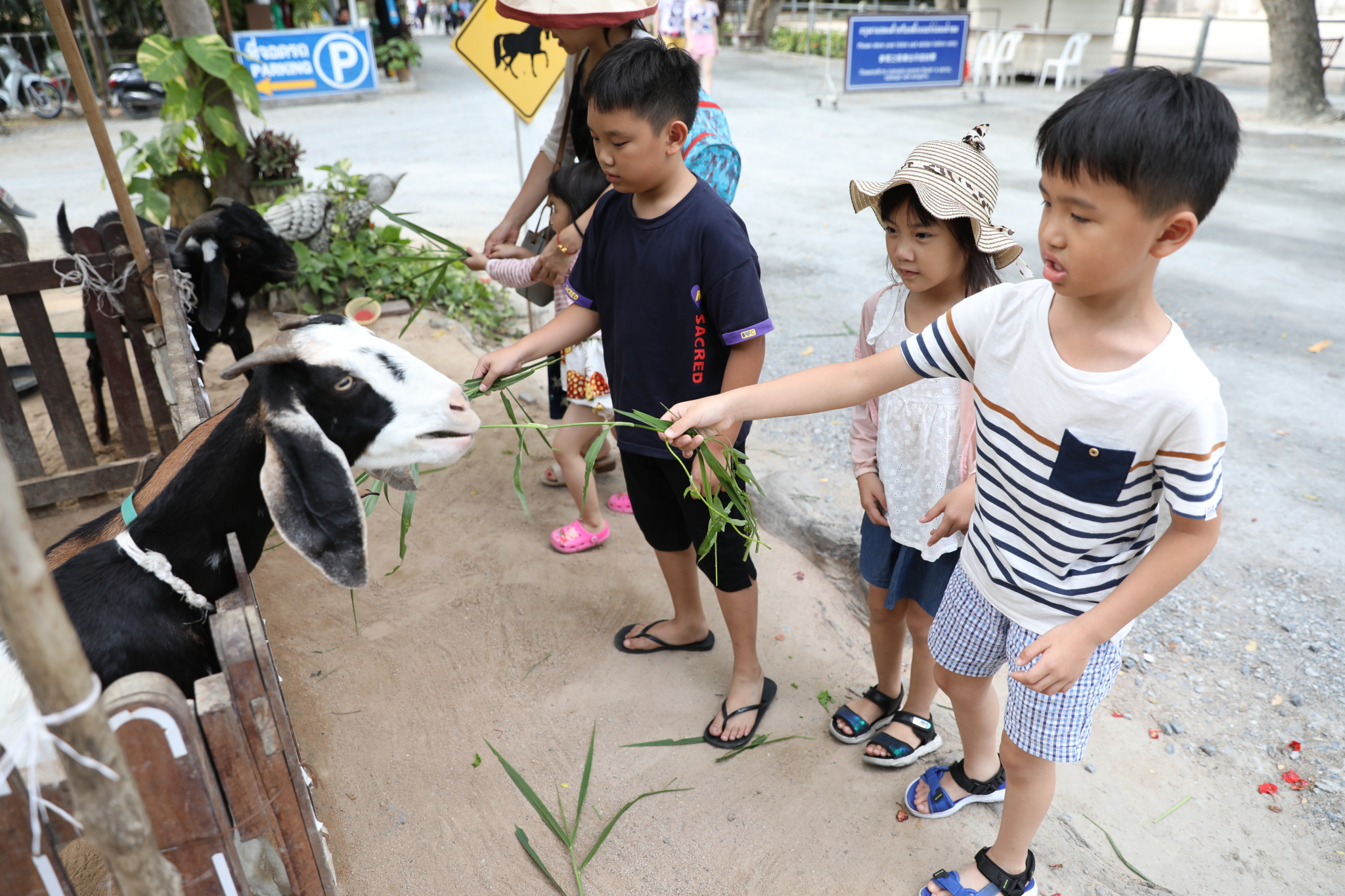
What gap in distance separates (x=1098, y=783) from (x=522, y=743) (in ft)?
5.87

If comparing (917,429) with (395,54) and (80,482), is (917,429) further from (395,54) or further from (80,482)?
(395,54)

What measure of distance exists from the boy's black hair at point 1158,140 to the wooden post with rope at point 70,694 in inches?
59.1

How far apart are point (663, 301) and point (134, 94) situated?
1607 centimetres

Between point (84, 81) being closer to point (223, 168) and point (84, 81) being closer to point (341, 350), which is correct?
point (341, 350)

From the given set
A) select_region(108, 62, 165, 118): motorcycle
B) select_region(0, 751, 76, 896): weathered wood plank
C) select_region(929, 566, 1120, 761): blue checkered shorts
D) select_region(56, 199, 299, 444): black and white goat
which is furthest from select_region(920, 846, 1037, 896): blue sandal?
select_region(108, 62, 165, 118): motorcycle

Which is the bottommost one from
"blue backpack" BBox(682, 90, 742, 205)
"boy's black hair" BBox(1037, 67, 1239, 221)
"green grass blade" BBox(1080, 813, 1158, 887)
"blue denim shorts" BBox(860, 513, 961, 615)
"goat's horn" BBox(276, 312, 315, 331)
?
"green grass blade" BBox(1080, 813, 1158, 887)

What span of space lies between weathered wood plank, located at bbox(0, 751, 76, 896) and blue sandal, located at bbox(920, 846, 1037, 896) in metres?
1.88

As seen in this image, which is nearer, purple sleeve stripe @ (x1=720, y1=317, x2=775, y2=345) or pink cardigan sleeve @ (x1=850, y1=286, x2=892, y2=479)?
purple sleeve stripe @ (x1=720, y1=317, x2=775, y2=345)

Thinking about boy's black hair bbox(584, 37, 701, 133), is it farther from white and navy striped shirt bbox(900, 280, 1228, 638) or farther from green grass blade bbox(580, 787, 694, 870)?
green grass blade bbox(580, 787, 694, 870)

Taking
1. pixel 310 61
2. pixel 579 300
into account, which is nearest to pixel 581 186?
pixel 579 300

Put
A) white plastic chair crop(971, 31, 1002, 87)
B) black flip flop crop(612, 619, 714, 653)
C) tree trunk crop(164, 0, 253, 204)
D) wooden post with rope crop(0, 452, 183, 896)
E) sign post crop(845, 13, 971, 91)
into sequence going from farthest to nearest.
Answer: white plastic chair crop(971, 31, 1002, 87) → sign post crop(845, 13, 971, 91) → tree trunk crop(164, 0, 253, 204) → black flip flop crop(612, 619, 714, 653) → wooden post with rope crop(0, 452, 183, 896)

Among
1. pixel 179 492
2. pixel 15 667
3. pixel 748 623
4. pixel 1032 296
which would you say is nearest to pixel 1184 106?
pixel 1032 296

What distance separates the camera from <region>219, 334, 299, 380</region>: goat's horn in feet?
5.58

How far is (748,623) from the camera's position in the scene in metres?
2.70
